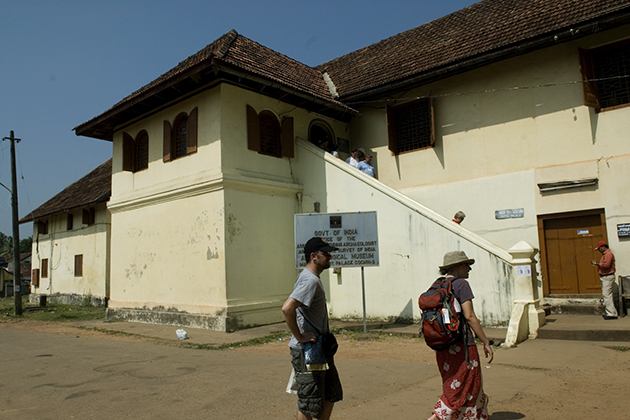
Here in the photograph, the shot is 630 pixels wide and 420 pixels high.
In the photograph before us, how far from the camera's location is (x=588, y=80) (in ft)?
35.7

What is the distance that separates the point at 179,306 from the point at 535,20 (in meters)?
11.2

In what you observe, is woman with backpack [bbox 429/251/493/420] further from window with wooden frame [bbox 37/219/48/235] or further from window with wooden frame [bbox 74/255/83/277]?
window with wooden frame [bbox 37/219/48/235]

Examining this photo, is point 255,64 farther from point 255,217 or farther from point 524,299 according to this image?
point 524,299

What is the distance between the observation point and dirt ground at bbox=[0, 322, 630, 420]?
16.1 feet

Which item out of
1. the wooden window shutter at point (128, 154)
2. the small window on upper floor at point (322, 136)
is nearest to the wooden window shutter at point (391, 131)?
the small window on upper floor at point (322, 136)

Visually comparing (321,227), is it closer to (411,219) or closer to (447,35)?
(411,219)

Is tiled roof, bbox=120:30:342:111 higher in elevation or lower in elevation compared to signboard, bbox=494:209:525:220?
higher

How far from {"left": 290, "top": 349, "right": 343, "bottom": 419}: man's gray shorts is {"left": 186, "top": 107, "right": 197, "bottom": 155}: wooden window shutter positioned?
951 centimetres

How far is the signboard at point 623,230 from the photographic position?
33.9 feet

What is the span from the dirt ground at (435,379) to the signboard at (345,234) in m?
1.75

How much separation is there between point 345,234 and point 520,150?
16.9 ft

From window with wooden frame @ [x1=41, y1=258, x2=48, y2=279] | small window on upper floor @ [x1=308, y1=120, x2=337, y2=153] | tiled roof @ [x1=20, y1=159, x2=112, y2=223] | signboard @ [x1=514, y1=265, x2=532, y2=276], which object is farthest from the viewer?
window with wooden frame @ [x1=41, y1=258, x2=48, y2=279]

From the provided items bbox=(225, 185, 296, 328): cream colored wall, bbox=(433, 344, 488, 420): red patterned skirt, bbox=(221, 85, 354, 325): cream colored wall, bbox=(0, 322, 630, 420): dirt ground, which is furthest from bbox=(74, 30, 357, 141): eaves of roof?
bbox=(433, 344, 488, 420): red patterned skirt

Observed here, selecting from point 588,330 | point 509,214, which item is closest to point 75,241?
point 509,214
